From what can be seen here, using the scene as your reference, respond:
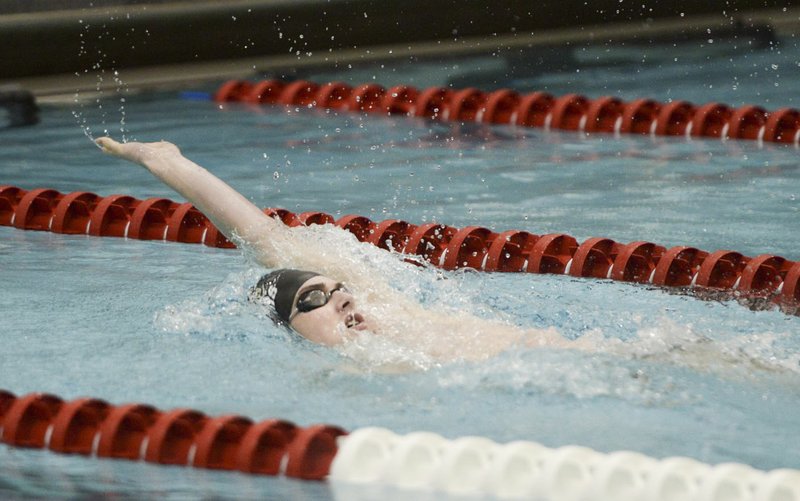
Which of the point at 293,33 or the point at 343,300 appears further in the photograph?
the point at 293,33

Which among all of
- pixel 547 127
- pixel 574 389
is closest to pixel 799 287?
pixel 574 389

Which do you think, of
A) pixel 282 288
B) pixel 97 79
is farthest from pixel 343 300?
pixel 97 79

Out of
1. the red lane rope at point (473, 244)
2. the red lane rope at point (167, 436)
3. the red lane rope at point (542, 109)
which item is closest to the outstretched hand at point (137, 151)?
the red lane rope at point (473, 244)

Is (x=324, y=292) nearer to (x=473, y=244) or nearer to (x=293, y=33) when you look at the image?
(x=473, y=244)

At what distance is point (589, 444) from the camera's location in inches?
124

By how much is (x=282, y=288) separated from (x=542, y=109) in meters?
3.93

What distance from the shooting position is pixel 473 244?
197 inches

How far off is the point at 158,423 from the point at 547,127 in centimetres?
463

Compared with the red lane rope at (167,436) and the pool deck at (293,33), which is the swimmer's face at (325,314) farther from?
the pool deck at (293,33)

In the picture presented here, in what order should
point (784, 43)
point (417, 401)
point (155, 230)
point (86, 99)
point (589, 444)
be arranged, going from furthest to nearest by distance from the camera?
point (784, 43) → point (86, 99) → point (155, 230) → point (417, 401) → point (589, 444)

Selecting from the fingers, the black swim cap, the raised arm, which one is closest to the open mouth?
the black swim cap

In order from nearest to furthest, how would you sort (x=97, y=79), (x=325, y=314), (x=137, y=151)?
(x=325, y=314) < (x=137, y=151) < (x=97, y=79)

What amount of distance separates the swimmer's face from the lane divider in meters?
0.68

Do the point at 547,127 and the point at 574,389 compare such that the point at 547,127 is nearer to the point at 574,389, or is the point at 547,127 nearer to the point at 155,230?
the point at 155,230
